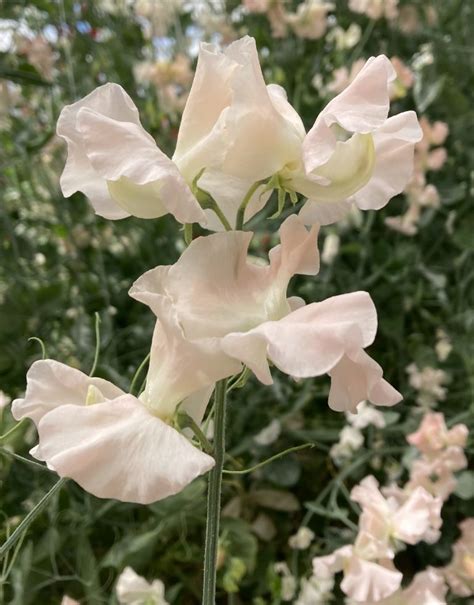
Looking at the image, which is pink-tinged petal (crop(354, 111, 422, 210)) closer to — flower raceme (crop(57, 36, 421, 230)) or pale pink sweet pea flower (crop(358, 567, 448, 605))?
flower raceme (crop(57, 36, 421, 230))

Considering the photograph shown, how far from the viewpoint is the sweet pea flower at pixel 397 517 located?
0.62m

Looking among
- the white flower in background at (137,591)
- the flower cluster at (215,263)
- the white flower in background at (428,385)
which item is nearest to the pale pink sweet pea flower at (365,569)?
the white flower in background at (137,591)

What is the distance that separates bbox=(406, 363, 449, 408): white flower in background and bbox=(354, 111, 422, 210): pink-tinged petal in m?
0.82

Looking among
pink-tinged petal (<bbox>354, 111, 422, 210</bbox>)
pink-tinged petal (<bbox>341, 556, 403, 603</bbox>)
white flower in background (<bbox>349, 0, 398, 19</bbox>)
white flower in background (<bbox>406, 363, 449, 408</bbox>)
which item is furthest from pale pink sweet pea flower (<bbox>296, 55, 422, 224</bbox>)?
white flower in background (<bbox>349, 0, 398, 19</bbox>)

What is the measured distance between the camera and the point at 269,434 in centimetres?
103

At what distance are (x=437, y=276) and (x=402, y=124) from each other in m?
0.94

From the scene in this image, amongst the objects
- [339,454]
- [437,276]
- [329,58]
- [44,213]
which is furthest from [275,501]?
[329,58]

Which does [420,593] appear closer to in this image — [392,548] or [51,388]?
[392,548]

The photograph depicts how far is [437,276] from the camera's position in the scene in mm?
1242

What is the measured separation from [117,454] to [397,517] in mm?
431

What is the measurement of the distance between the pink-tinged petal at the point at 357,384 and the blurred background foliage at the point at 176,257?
1.85 feet

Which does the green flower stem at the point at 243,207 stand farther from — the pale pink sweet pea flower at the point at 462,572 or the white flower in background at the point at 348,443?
the white flower in background at the point at 348,443

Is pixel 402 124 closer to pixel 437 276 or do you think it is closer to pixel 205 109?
pixel 205 109

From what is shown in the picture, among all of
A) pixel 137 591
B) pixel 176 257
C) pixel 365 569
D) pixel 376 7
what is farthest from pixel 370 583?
pixel 376 7
